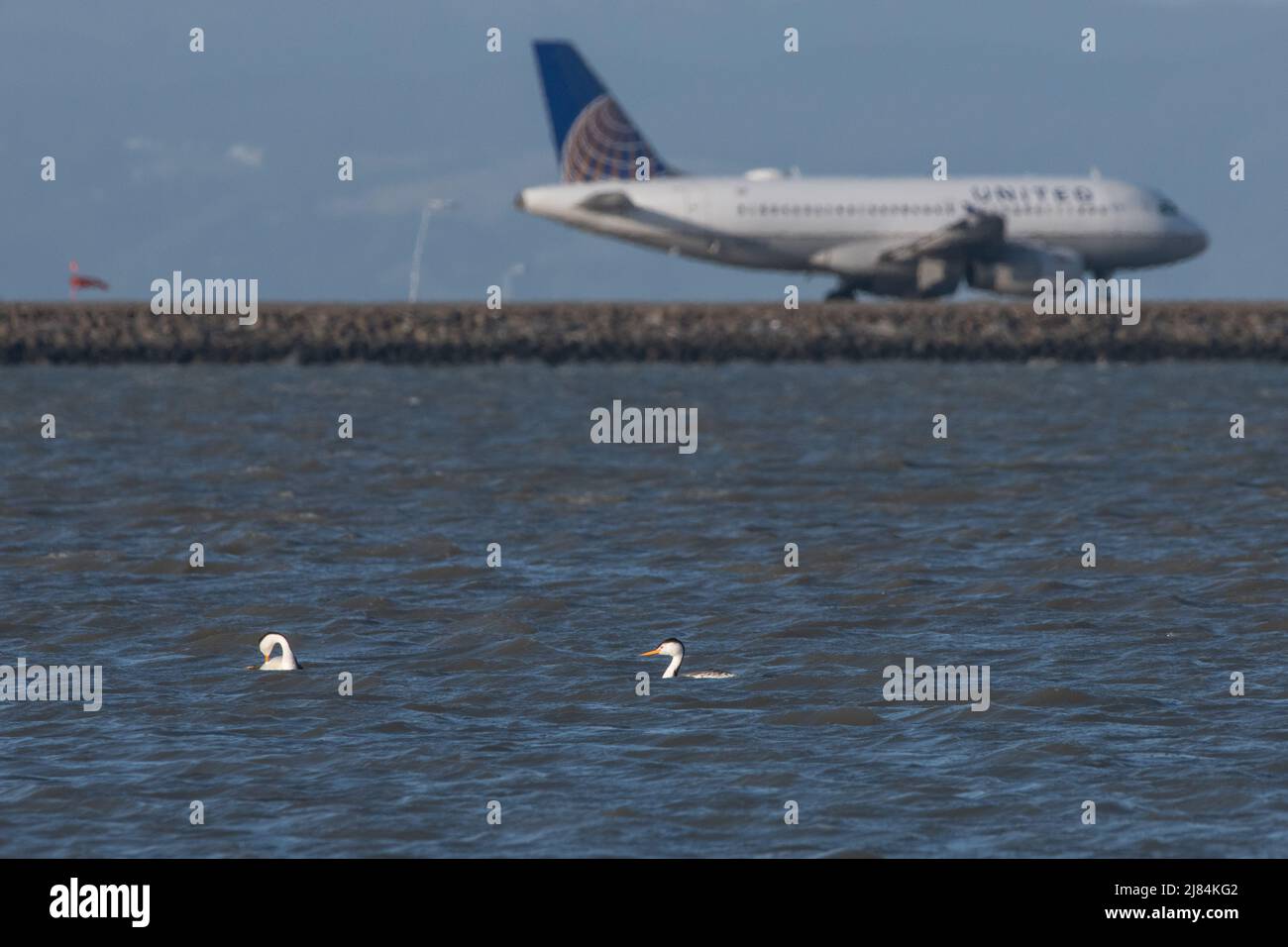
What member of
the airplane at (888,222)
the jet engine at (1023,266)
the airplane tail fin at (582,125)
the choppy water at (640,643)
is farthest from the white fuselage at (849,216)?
the choppy water at (640,643)

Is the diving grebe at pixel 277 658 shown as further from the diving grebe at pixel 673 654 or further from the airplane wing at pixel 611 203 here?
the airplane wing at pixel 611 203

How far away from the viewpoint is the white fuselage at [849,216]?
3346 inches

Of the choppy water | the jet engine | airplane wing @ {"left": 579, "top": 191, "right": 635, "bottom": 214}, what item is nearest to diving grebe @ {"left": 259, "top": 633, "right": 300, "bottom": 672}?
the choppy water

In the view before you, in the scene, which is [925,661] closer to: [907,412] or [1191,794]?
[1191,794]

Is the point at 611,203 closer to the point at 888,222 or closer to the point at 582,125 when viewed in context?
the point at 582,125

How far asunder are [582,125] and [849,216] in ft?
43.3

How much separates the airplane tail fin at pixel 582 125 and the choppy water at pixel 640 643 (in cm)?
4303

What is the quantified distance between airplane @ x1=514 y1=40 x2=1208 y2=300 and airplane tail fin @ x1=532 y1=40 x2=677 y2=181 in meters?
0.15

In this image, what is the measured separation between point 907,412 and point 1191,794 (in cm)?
4376

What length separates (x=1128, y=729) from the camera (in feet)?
60.7

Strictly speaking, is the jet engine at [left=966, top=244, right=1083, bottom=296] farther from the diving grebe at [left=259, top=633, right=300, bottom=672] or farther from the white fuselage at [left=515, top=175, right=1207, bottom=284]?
the diving grebe at [left=259, top=633, right=300, bottom=672]

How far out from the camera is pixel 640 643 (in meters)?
22.8
